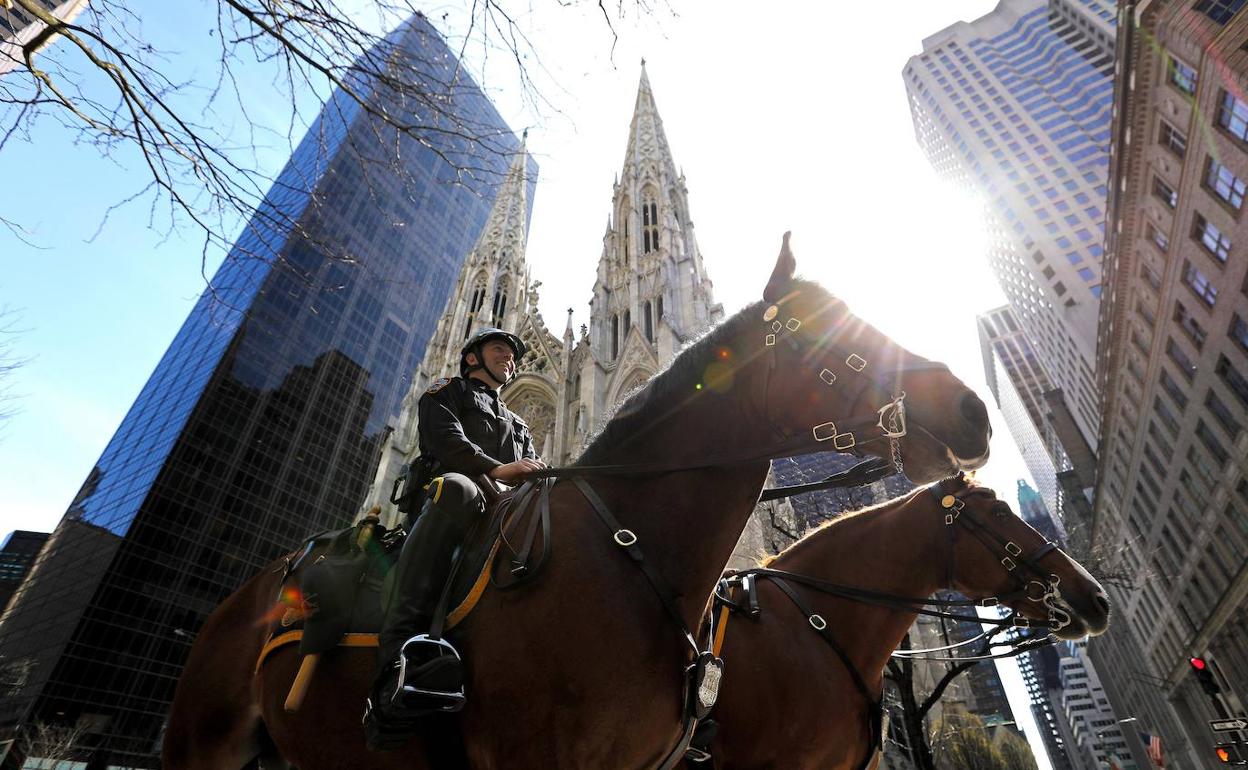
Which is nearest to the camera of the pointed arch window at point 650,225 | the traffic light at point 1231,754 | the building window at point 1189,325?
the traffic light at point 1231,754

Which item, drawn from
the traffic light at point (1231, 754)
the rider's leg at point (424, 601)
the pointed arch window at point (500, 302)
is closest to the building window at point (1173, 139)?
the traffic light at point (1231, 754)

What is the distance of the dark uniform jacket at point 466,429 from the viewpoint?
9.70ft

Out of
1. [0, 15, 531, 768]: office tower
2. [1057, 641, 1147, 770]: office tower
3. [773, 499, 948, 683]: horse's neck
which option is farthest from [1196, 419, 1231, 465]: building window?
[1057, 641, 1147, 770]: office tower

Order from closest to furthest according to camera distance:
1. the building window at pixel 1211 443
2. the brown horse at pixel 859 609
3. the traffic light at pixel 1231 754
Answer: the brown horse at pixel 859 609, the traffic light at pixel 1231 754, the building window at pixel 1211 443

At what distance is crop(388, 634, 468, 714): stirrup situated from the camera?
191 cm

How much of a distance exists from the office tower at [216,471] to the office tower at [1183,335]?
114 feet

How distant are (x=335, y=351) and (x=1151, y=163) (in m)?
63.0

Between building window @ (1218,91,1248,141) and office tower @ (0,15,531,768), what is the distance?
116 ft

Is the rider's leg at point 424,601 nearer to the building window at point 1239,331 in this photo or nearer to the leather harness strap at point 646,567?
the leather harness strap at point 646,567

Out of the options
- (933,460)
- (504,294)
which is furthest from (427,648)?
(504,294)

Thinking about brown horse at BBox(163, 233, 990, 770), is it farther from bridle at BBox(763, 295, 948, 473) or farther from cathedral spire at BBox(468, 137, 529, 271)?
cathedral spire at BBox(468, 137, 529, 271)

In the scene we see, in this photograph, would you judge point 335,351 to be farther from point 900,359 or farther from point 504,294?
point 900,359

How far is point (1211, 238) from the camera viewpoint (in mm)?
25641

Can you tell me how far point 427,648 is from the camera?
210cm
